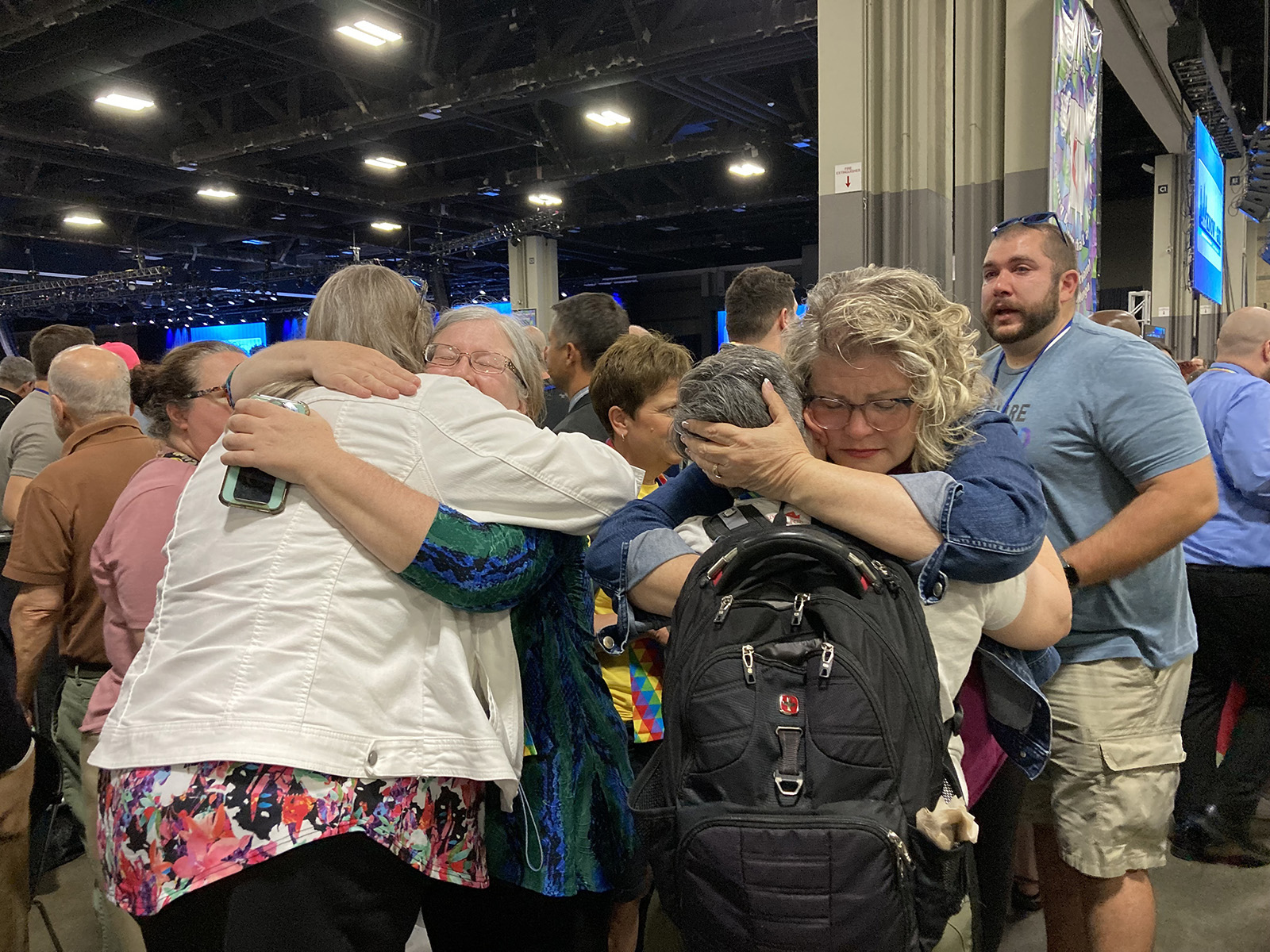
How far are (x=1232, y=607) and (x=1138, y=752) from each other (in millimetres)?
1514

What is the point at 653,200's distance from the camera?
13469mm

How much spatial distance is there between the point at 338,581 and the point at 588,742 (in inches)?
19.2

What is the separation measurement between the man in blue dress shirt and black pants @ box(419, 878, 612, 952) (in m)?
2.38

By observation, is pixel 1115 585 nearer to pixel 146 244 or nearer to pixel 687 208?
pixel 687 208

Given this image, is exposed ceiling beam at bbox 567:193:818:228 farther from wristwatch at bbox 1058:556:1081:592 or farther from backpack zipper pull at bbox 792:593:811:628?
backpack zipper pull at bbox 792:593:811:628

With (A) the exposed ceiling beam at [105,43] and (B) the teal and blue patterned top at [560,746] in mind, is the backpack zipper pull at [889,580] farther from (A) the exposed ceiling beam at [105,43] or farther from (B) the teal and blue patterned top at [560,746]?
(A) the exposed ceiling beam at [105,43]

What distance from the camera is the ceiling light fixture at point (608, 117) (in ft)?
31.0

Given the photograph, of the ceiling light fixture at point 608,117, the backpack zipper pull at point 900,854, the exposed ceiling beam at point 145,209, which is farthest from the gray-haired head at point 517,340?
the exposed ceiling beam at point 145,209

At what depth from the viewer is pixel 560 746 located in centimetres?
140

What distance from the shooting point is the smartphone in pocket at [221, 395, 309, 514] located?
3.88ft

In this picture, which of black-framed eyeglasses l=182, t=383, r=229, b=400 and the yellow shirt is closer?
the yellow shirt

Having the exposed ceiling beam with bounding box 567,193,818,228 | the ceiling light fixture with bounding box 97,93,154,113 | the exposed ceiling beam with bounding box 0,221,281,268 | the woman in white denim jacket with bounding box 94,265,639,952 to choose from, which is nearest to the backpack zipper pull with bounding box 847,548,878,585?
the woman in white denim jacket with bounding box 94,265,639,952

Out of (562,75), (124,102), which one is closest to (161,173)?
(124,102)

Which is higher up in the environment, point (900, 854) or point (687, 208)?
point (687, 208)
